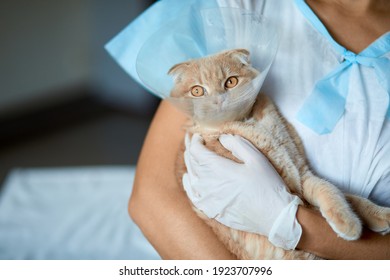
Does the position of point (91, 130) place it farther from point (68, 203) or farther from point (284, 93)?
point (284, 93)

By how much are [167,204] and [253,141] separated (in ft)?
0.67

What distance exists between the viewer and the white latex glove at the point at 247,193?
776 millimetres

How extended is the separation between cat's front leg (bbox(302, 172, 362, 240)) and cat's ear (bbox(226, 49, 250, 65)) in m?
0.22

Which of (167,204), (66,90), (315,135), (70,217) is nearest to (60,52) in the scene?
(66,90)

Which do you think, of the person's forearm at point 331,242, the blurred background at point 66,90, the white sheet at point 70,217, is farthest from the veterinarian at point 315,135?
the blurred background at point 66,90

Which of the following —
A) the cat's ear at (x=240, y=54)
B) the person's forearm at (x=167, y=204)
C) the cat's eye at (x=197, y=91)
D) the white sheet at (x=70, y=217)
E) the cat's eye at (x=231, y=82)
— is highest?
the cat's ear at (x=240, y=54)

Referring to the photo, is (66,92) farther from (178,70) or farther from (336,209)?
(336,209)

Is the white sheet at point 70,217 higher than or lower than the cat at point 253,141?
lower

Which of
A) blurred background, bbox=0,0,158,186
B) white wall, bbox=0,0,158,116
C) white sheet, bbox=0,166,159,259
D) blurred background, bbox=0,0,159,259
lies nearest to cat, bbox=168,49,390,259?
white sheet, bbox=0,166,159,259

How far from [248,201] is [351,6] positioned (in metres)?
0.43

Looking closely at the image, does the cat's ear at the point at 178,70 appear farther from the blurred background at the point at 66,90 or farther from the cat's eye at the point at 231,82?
the blurred background at the point at 66,90

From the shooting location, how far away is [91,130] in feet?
12.3

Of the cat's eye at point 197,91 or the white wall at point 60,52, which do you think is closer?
the cat's eye at point 197,91

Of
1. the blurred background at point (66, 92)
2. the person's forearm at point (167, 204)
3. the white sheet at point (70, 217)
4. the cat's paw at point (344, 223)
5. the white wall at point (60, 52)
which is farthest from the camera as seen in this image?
the white wall at point (60, 52)
